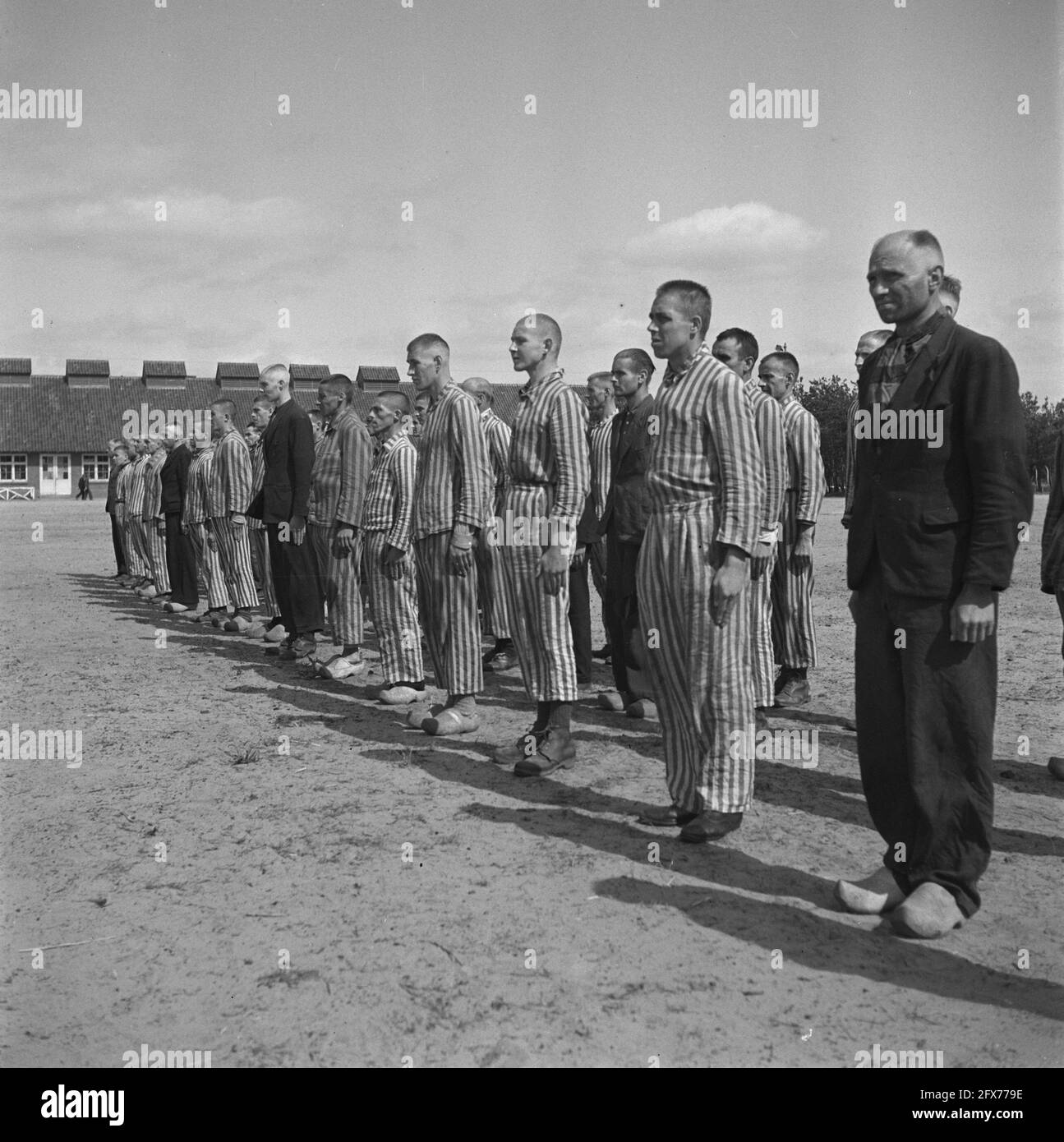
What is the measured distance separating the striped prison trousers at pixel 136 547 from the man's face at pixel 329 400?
28.7ft

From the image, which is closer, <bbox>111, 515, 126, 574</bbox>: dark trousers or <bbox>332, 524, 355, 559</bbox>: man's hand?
<bbox>332, 524, 355, 559</bbox>: man's hand

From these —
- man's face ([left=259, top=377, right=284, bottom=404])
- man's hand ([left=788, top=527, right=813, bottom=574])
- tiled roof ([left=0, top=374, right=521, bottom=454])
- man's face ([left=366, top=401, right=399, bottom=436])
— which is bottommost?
man's hand ([left=788, top=527, right=813, bottom=574])

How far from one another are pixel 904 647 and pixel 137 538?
15.8 metres

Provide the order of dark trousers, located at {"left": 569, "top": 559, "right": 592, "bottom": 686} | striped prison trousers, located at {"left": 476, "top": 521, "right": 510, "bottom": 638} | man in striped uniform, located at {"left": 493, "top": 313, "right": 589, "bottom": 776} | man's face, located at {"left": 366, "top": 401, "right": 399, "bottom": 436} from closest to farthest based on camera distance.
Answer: man in striped uniform, located at {"left": 493, "top": 313, "right": 589, "bottom": 776}
man's face, located at {"left": 366, "top": 401, "right": 399, "bottom": 436}
dark trousers, located at {"left": 569, "top": 559, "right": 592, "bottom": 686}
striped prison trousers, located at {"left": 476, "top": 521, "right": 510, "bottom": 638}

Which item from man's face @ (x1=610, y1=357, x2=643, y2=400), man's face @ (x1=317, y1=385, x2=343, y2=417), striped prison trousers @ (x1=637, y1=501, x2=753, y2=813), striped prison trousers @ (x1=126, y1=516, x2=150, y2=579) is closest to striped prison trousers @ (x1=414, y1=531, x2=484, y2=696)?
man's face @ (x1=610, y1=357, x2=643, y2=400)

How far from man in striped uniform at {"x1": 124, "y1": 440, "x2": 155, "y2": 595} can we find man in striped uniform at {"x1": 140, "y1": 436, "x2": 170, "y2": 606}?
183mm

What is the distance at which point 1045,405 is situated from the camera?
2931 inches

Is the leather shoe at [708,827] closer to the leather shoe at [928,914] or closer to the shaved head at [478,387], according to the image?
the leather shoe at [928,914]

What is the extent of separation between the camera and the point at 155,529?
56.4ft

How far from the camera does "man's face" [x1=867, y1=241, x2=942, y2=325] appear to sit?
161 inches

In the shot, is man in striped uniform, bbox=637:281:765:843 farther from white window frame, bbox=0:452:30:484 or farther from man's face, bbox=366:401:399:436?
white window frame, bbox=0:452:30:484

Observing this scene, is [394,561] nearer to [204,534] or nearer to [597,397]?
[597,397]

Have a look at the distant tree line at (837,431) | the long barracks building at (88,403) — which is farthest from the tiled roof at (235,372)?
the distant tree line at (837,431)

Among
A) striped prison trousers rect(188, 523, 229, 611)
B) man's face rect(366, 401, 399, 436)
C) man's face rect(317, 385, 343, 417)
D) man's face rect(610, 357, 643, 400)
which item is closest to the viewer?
man's face rect(610, 357, 643, 400)
